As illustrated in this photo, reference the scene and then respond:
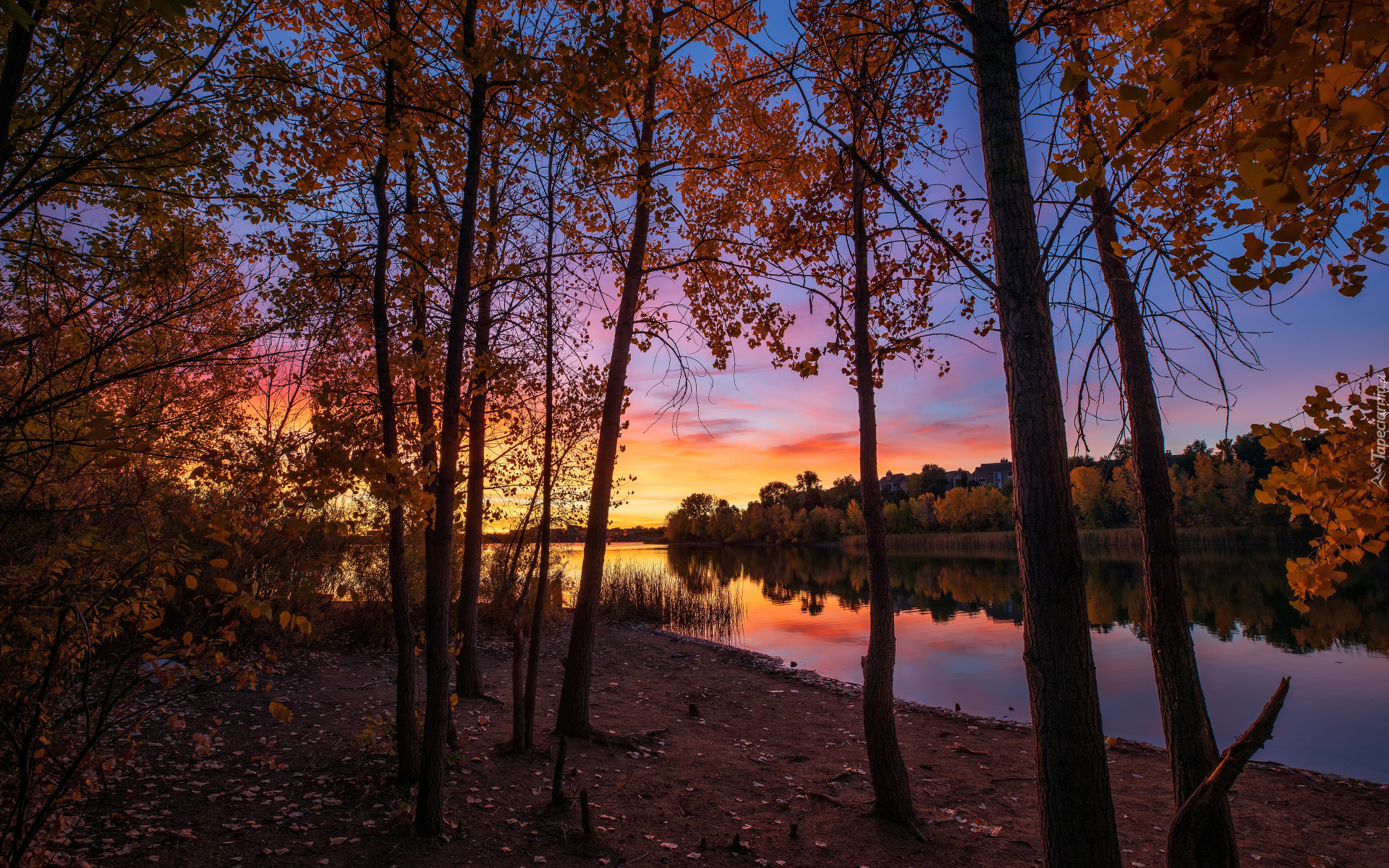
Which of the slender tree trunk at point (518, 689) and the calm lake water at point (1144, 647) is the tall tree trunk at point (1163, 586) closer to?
the slender tree trunk at point (518, 689)

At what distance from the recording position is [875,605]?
16.2ft

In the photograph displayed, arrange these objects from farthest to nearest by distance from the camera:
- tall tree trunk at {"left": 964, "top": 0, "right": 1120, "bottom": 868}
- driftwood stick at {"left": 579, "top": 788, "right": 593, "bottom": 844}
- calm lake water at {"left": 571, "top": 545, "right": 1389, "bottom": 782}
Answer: calm lake water at {"left": 571, "top": 545, "right": 1389, "bottom": 782}, driftwood stick at {"left": 579, "top": 788, "right": 593, "bottom": 844}, tall tree trunk at {"left": 964, "top": 0, "right": 1120, "bottom": 868}

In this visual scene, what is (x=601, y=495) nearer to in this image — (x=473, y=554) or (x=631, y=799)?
(x=473, y=554)

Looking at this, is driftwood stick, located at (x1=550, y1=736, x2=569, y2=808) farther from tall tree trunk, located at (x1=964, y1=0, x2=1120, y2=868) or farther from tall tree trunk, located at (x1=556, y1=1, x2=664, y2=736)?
tall tree trunk, located at (x1=964, y1=0, x2=1120, y2=868)

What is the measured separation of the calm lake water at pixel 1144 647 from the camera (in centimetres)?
952

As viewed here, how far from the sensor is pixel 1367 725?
9188 millimetres

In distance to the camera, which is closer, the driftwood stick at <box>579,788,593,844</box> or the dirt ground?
the dirt ground

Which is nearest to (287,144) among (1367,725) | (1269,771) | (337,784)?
(337,784)

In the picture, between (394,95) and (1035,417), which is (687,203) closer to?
(394,95)

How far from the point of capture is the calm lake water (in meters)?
9.52

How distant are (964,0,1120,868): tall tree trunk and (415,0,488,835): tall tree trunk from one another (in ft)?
10.4

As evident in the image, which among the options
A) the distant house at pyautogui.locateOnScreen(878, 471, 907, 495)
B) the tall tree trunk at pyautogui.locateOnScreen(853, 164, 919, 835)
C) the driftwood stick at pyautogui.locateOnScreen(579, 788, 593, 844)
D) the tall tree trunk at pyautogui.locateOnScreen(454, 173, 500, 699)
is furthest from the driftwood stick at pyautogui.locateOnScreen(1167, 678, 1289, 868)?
the distant house at pyautogui.locateOnScreen(878, 471, 907, 495)

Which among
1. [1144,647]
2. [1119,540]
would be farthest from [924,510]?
[1144,647]

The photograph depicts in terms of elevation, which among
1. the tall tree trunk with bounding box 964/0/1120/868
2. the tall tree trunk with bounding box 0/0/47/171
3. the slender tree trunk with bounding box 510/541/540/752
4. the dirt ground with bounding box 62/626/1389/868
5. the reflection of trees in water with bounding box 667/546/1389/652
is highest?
the tall tree trunk with bounding box 0/0/47/171
